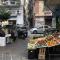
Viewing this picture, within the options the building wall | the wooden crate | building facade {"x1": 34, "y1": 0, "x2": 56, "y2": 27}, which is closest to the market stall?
the wooden crate

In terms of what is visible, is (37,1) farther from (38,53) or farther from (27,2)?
(38,53)

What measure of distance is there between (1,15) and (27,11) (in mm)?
30264

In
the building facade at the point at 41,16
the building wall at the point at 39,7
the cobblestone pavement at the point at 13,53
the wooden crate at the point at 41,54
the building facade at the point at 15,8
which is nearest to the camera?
the wooden crate at the point at 41,54

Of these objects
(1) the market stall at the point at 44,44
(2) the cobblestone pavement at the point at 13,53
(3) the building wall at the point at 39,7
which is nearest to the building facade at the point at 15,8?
(3) the building wall at the point at 39,7

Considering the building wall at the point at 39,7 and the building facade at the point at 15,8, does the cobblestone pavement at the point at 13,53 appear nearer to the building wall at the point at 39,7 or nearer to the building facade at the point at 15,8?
the building wall at the point at 39,7

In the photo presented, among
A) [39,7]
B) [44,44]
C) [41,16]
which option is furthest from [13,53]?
[39,7]

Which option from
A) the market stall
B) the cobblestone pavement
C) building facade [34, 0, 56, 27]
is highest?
the market stall

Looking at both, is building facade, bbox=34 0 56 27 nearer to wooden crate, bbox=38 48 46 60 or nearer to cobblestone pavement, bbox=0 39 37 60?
cobblestone pavement, bbox=0 39 37 60

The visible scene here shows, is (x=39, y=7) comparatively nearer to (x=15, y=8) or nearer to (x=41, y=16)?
(x=41, y=16)

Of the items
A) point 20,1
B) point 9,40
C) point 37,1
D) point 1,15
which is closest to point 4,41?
point 9,40

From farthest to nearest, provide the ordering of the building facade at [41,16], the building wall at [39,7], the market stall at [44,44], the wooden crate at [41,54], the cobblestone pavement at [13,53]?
the building wall at [39,7]
the building facade at [41,16]
the cobblestone pavement at [13,53]
the wooden crate at [41,54]
the market stall at [44,44]

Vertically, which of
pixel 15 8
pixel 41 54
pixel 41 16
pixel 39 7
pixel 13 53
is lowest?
pixel 41 16

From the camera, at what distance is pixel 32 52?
13.5m

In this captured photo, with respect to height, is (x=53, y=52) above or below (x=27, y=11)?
above
